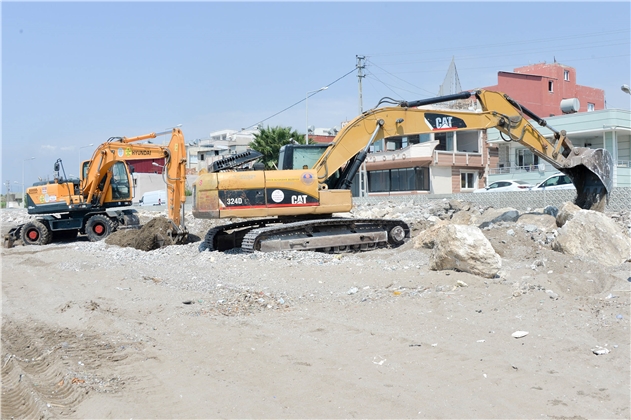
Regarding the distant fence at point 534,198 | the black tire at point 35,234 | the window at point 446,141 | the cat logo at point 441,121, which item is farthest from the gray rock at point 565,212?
the window at point 446,141

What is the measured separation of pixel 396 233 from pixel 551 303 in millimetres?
7505

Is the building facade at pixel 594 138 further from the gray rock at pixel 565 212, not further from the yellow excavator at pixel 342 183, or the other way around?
the gray rock at pixel 565 212

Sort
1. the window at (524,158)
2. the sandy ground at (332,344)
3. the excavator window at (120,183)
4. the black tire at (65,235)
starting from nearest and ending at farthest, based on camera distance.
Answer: the sandy ground at (332,344), the excavator window at (120,183), the black tire at (65,235), the window at (524,158)

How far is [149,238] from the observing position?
17.9 metres

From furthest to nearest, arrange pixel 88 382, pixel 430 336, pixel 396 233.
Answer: pixel 396 233, pixel 430 336, pixel 88 382

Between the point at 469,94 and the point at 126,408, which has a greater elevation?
the point at 469,94

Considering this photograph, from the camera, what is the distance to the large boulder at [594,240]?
10039 millimetres

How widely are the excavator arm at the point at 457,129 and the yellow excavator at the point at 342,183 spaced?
0.9 inches

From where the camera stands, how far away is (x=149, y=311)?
8.45 meters

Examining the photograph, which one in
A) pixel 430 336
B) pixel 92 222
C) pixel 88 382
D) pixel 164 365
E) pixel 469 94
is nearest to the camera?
pixel 88 382

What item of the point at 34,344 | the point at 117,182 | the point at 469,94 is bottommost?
the point at 34,344

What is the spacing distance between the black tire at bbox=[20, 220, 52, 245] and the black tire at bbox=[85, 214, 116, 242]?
4.84 feet

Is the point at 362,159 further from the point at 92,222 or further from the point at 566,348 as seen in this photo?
the point at 92,222

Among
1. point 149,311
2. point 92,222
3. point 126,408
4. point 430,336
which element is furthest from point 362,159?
point 92,222
